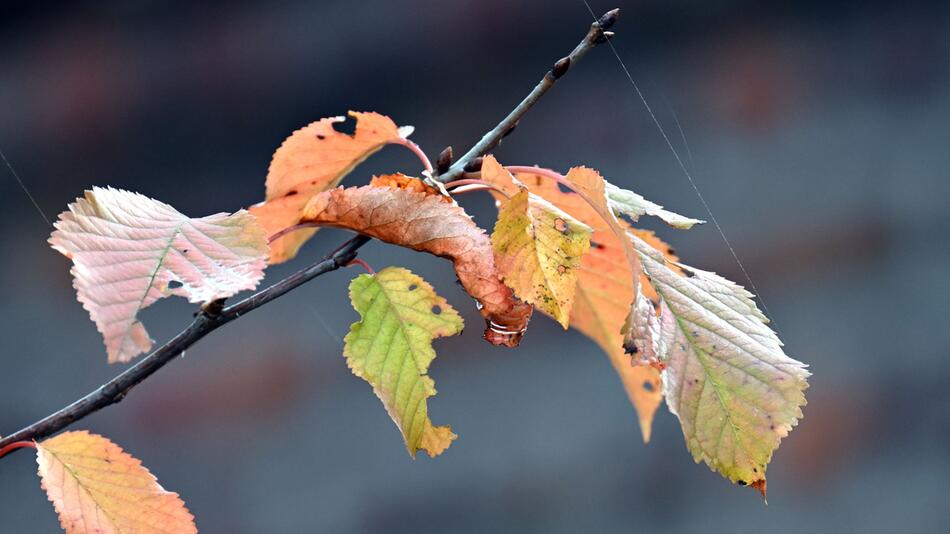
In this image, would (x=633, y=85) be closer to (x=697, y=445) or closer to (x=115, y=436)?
(x=115, y=436)

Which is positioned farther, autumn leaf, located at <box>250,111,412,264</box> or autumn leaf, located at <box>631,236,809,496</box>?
autumn leaf, located at <box>250,111,412,264</box>

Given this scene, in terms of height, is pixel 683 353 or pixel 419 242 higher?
pixel 419 242

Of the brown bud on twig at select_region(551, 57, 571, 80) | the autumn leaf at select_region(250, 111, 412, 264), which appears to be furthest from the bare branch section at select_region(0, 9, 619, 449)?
the autumn leaf at select_region(250, 111, 412, 264)

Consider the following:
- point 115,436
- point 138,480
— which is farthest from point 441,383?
point 138,480

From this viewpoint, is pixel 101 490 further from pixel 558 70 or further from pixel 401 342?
pixel 558 70

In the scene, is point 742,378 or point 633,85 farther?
point 633,85

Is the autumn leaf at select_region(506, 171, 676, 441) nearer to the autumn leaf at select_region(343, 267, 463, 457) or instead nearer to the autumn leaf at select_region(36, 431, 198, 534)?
the autumn leaf at select_region(343, 267, 463, 457)

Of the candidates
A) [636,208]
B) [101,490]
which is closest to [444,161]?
[636,208]
